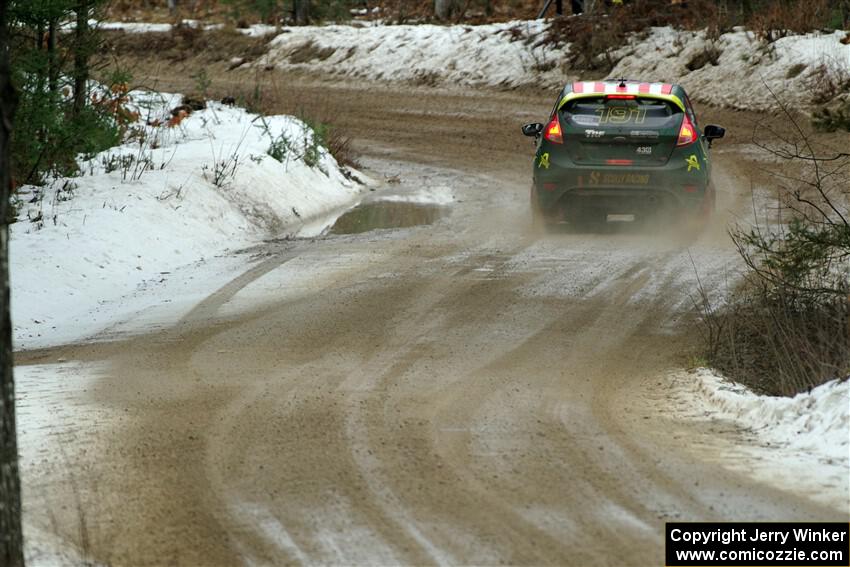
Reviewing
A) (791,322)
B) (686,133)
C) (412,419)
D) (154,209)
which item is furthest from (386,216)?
(412,419)

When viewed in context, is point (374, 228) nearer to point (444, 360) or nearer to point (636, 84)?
point (636, 84)

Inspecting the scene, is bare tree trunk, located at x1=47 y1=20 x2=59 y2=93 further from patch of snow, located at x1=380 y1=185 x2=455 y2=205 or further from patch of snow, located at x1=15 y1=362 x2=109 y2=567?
patch of snow, located at x1=380 y1=185 x2=455 y2=205

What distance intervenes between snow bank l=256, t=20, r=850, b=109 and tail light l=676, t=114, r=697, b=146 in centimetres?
1039

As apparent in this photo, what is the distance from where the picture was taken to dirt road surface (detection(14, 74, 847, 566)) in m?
5.53

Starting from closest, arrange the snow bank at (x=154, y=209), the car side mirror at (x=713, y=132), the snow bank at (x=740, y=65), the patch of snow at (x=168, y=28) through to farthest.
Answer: the snow bank at (x=154, y=209), the car side mirror at (x=713, y=132), the snow bank at (x=740, y=65), the patch of snow at (x=168, y=28)

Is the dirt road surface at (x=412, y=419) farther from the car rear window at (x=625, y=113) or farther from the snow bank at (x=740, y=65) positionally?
the snow bank at (x=740, y=65)

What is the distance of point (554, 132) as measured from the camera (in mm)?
14062

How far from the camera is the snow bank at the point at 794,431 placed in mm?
6102

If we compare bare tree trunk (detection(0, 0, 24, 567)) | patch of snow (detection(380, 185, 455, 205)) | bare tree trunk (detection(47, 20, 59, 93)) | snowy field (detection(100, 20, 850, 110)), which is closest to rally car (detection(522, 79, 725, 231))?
patch of snow (detection(380, 185, 455, 205))

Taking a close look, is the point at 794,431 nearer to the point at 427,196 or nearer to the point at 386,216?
the point at 386,216


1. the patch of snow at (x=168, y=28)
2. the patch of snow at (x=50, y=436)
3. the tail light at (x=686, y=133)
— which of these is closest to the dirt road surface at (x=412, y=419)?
the patch of snow at (x=50, y=436)

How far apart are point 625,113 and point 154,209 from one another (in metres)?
5.55

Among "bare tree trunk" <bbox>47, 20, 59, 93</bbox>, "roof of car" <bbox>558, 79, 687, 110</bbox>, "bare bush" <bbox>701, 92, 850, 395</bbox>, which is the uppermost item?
"bare tree trunk" <bbox>47, 20, 59, 93</bbox>

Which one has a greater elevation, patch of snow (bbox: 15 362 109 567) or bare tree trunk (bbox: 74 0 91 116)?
bare tree trunk (bbox: 74 0 91 116)
